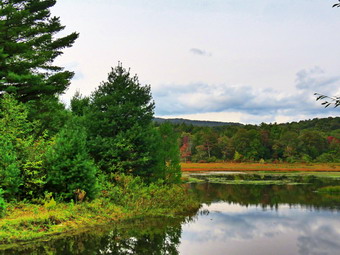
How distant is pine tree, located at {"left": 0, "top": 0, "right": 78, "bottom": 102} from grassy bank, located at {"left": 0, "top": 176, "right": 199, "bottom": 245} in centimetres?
1060

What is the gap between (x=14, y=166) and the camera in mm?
16281

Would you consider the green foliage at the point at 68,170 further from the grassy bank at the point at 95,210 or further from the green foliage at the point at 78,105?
the green foliage at the point at 78,105

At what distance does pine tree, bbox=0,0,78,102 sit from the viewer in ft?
78.7

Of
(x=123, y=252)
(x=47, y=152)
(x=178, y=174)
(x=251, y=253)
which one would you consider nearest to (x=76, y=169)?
(x=47, y=152)

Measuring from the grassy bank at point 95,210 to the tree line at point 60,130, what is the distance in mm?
1015

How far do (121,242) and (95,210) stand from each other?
4378mm

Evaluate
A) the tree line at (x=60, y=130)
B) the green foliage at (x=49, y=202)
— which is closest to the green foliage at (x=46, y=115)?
the tree line at (x=60, y=130)

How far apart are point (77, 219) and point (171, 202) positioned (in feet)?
26.8

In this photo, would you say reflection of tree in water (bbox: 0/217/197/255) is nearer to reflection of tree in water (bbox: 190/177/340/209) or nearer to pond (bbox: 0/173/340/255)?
pond (bbox: 0/173/340/255)

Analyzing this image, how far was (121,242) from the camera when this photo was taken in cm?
1377

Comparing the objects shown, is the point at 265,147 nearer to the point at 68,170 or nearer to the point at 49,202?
the point at 68,170

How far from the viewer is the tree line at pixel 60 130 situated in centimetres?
1794

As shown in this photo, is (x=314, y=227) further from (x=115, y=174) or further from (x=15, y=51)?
(x=15, y=51)

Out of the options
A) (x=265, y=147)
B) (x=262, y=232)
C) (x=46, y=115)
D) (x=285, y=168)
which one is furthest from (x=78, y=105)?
(x=265, y=147)
